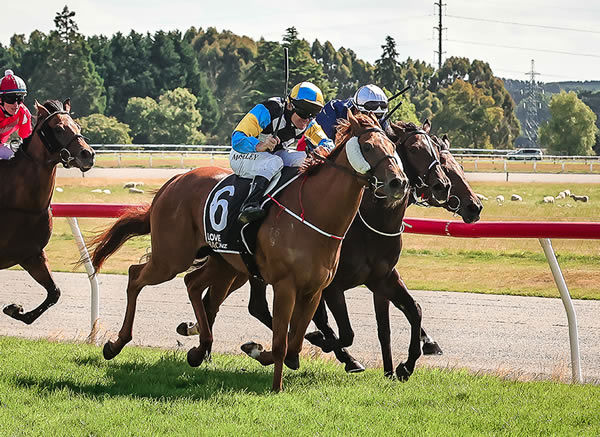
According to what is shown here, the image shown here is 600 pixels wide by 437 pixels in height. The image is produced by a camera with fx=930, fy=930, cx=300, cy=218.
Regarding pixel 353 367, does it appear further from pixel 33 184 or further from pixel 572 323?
pixel 33 184

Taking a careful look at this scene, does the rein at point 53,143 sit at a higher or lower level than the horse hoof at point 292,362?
higher

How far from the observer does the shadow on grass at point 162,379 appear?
5383 millimetres

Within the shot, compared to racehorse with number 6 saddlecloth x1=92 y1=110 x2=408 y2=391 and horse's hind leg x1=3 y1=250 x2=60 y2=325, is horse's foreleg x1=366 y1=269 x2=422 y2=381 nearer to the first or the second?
racehorse with number 6 saddlecloth x1=92 y1=110 x2=408 y2=391

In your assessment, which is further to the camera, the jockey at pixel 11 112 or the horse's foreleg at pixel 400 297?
the jockey at pixel 11 112

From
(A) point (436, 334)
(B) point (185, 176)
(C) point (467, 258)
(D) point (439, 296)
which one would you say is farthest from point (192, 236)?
(C) point (467, 258)

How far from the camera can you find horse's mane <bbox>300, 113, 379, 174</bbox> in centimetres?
539

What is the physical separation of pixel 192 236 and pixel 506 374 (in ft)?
7.68

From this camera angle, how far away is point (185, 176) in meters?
6.79

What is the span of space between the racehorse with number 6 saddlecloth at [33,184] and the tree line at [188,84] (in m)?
51.5

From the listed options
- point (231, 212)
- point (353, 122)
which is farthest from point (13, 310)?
point (353, 122)

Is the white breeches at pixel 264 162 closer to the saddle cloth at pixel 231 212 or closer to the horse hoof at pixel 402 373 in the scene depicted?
the saddle cloth at pixel 231 212

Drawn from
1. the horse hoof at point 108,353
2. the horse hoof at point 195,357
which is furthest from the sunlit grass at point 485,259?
the horse hoof at point 195,357

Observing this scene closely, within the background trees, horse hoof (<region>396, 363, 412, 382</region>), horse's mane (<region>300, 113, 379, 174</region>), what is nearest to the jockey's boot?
horse's mane (<region>300, 113, 379, 174</region>)

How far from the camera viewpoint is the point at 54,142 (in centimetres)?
683
